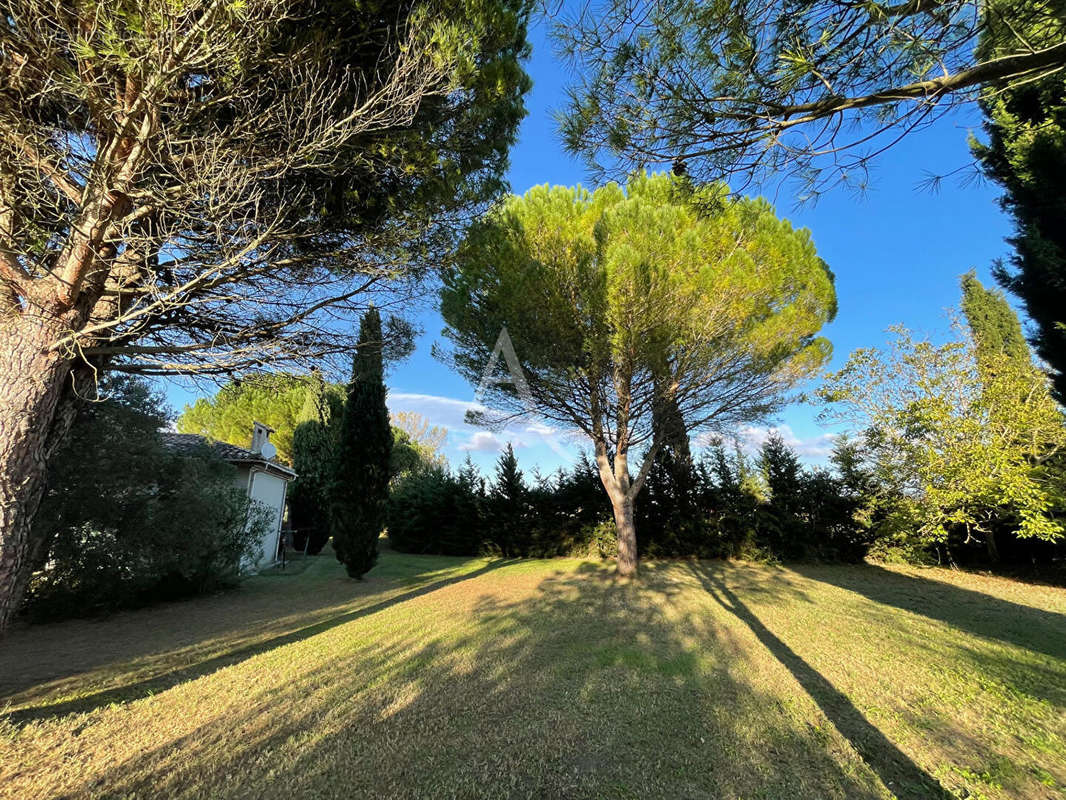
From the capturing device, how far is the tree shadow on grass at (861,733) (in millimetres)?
2086

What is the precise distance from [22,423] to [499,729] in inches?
149

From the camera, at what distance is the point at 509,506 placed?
13.0 meters

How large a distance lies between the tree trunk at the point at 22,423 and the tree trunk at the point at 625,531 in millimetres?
8036

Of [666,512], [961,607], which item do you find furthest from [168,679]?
[666,512]

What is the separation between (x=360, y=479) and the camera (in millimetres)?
8773

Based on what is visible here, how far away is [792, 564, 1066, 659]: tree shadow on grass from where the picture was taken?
4703 millimetres

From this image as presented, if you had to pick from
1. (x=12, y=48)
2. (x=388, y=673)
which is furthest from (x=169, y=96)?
(x=388, y=673)

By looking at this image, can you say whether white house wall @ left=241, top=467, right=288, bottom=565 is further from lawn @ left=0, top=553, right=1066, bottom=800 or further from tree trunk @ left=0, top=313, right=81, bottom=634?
tree trunk @ left=0, top=313, right=81, bottom=634

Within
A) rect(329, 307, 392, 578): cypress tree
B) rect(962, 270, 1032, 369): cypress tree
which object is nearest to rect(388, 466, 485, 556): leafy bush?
rect(329, 307, 392, 578): cypress tree

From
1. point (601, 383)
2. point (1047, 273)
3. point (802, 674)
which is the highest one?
point (1047, 273)

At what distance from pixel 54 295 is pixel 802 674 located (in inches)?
256

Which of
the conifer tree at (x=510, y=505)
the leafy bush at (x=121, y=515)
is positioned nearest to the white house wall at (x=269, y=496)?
the leafy bush at (x=121, y=515)

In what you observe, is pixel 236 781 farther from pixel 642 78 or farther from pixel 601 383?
pixel 601 383

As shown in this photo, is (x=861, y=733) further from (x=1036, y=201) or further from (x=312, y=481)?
(x=312, y=481)
